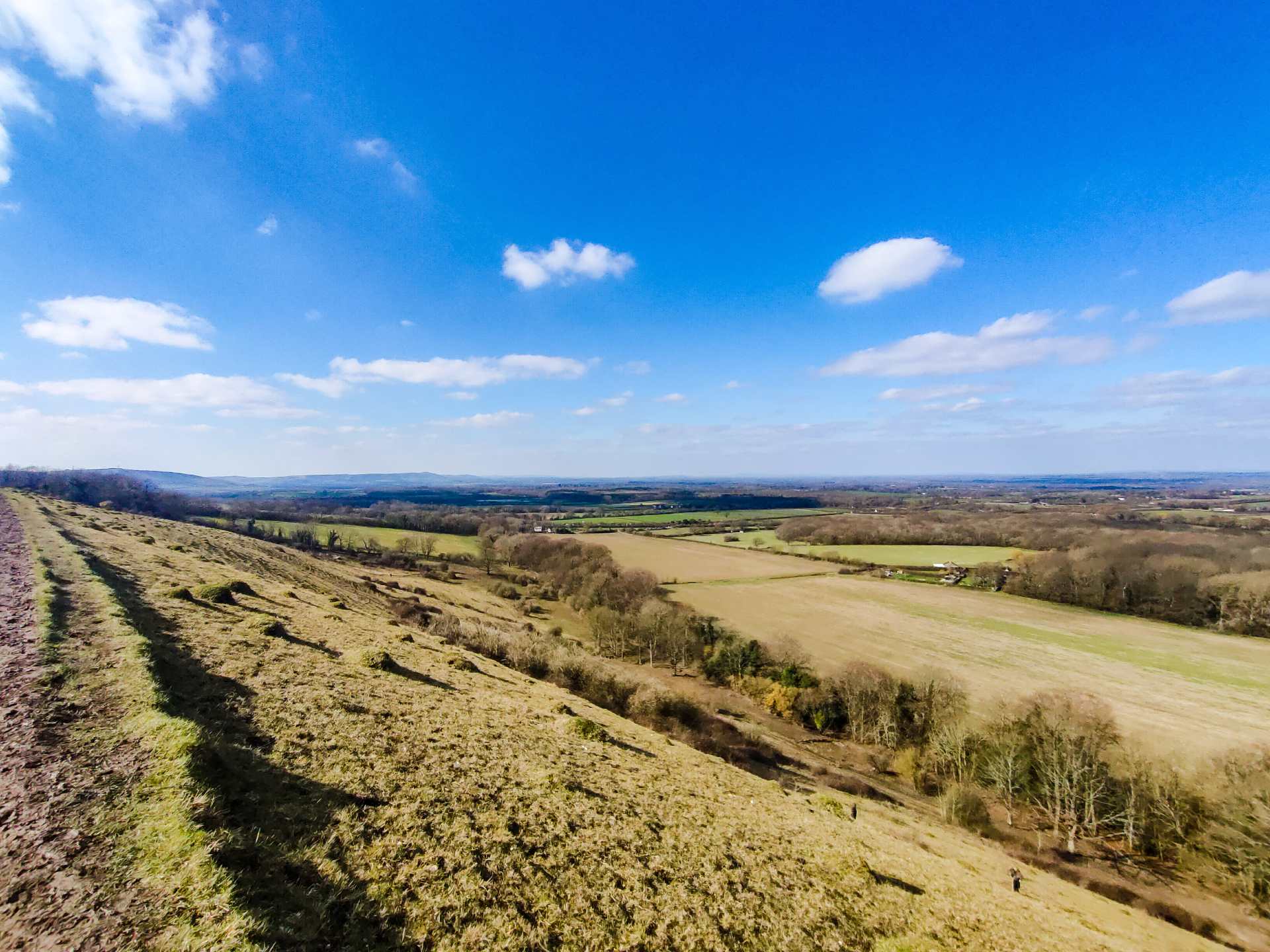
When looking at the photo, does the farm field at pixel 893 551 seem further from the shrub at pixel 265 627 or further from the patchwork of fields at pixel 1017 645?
the shrub at pixel 265 627

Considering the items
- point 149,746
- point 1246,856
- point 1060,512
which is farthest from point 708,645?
point 1060,512

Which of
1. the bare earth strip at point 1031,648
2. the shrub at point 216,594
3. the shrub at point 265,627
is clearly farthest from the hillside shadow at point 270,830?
the bare earth strip at point 1031,648

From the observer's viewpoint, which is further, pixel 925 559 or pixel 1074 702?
pixel 925 559

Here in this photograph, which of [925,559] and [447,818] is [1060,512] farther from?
[447,818]

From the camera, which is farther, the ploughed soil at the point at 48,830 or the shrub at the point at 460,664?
the shrub at the point at 460,664

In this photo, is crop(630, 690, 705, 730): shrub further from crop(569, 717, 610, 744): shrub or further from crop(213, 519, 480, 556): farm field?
crop(213, 519, 480, 556): farm field

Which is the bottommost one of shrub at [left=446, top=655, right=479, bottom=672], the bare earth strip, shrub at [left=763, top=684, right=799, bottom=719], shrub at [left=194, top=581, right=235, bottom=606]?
shrub at [left=763, top=684, right=799, bottom=719]

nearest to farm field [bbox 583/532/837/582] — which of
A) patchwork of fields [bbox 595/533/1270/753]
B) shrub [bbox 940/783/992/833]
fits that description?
patchwork of fields [bbox 595/533/1270/753]
